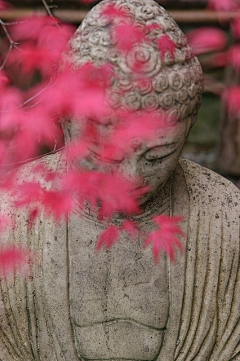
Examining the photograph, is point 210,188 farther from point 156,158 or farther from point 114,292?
point 114,292

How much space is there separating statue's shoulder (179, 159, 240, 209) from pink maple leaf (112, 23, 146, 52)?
26.4 inches

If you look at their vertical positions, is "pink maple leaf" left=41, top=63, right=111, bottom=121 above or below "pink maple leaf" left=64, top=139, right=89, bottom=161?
above

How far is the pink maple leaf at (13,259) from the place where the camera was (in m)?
2.62

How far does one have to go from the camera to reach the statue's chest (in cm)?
262

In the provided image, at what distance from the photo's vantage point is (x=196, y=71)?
2.39 meters

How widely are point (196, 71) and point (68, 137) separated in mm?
510

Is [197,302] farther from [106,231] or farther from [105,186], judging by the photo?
[105,186]

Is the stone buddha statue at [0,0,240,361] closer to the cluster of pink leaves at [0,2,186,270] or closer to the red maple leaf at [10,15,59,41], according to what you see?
the cluster of pink leaves at [0,2,186,270]

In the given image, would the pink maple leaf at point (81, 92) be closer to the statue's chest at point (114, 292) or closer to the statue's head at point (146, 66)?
the statue's head at point (146, 66)

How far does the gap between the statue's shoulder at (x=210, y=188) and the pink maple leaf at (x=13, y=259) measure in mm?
683

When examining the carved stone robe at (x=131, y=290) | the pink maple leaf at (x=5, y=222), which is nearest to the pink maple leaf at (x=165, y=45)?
the carved stone robe at (x=131, y=290)

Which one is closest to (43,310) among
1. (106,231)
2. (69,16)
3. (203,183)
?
(106,231)

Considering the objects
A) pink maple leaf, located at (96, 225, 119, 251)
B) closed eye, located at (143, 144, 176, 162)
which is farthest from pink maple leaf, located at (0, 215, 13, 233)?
closed eye, located at (143, 144, 176, 162)

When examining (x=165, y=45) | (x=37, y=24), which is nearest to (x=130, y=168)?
(x=165, y=45)
